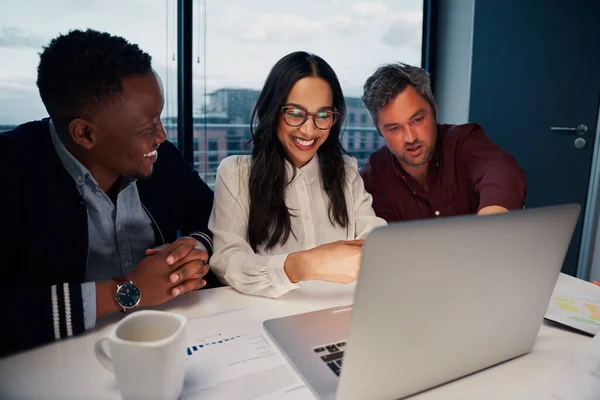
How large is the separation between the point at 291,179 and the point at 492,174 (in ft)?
2.34

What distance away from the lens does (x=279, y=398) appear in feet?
2.02

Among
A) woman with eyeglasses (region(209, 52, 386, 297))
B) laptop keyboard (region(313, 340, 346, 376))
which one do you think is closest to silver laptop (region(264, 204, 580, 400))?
laptop keyboard (region(313, 340, 346, 376))

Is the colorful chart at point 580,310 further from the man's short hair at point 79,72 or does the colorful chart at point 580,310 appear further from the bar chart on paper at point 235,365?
the man's short hair at point 79,72

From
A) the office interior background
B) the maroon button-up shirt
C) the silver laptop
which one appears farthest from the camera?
the office interior background

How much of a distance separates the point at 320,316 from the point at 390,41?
270 centimetres

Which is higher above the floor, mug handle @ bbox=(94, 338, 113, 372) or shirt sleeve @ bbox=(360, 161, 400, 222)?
shirt sleeve @ bbox=(360, 161, 400, 222)

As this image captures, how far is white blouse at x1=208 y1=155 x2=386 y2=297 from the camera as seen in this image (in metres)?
1.01

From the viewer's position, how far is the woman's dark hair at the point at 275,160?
4.39 feet

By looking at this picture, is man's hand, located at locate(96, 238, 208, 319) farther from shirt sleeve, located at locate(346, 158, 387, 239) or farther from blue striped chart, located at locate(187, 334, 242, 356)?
shirt sleeve, located at locate(346, 158, 387, 239)

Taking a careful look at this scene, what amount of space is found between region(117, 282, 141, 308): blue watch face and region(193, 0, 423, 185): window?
1443 millimetres

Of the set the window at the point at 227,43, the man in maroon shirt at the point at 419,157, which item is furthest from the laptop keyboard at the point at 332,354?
the window at the point at 227,43

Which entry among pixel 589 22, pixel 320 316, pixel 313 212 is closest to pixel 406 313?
pixel 320 316

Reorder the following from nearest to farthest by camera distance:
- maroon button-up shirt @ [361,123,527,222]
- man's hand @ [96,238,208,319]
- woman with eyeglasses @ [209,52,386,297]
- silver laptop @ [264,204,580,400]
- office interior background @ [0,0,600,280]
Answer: silver laptop @ [264,204,580,400]
man's hand @ [96,238,208,319]
woman with eyeglasses @ [209,52,386,297]
maroon button-up shirt @ [361,123,527,222]
office interior background @ [0,0,600,280]

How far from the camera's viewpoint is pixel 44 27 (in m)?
2.07
